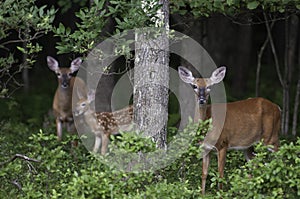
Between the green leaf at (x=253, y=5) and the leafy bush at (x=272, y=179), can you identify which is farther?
the green leaf at (x=253, y=5)

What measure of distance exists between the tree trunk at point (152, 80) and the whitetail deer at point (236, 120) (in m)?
1.19

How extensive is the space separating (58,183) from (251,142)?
322cm

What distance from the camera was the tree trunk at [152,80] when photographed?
7859 mm

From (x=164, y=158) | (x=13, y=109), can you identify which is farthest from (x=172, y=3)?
(x=13, y=109)

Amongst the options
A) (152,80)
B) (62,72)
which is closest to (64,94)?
(62,72)

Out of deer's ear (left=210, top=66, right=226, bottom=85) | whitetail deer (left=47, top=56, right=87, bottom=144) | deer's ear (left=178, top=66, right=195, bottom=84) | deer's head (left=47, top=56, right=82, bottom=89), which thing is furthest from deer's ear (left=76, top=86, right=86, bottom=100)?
deer's ear (left=210, top=66, right=226, bottom=85)

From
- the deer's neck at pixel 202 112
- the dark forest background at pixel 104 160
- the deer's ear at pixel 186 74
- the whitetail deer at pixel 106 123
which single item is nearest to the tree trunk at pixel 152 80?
the dark forest background at pixel 104 160

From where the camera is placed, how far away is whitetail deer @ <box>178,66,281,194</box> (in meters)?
9.20

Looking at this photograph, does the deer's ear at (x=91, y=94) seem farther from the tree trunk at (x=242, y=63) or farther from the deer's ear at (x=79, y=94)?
the tree trunk at (x=242, y=63)

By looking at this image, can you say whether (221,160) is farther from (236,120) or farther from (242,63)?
(242,63)

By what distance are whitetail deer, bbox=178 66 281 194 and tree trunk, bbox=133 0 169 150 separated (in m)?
1.19

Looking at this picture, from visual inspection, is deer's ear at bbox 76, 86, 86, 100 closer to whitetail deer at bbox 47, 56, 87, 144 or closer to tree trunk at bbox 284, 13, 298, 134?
whitetail deer at bbox 47, 56, 87, 144

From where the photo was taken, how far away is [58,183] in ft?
25.4

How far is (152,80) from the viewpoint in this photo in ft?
25.9
